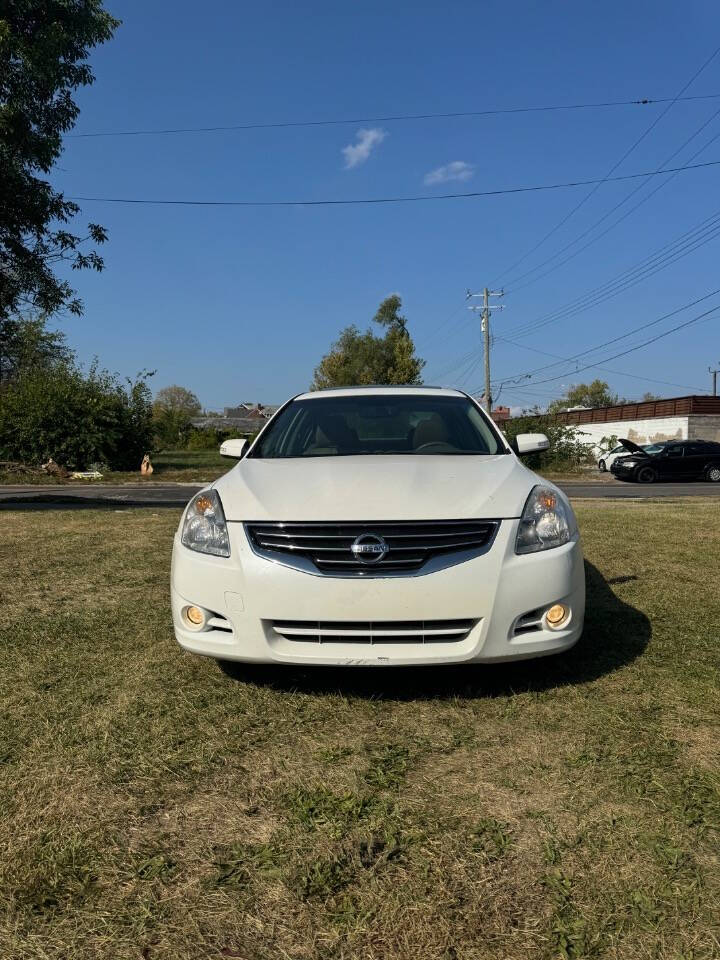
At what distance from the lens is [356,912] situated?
5.59 ft

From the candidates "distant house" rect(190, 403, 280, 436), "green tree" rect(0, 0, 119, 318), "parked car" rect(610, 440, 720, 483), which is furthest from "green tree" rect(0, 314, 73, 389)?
"distant house" rect(190, 403, 280, 436)

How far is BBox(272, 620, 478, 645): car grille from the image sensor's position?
108 inches

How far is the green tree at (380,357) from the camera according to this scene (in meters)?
51.5

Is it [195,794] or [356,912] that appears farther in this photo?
[195,794]

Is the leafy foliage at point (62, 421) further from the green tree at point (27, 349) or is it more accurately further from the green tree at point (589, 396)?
the green tree at point (589, 396)

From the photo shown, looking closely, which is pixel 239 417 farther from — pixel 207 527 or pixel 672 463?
pixel 207 527

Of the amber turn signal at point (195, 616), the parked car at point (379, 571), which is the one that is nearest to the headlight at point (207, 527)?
the parked car at point (379, 571)

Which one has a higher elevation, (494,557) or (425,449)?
(425,449)

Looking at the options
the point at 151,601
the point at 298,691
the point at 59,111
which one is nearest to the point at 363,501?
the point at 298,691

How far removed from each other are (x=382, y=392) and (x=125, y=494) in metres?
13.4

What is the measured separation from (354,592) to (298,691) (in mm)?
662

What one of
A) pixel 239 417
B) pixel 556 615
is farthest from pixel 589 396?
pixel 556 615

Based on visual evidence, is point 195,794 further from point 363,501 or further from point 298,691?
point 363,501

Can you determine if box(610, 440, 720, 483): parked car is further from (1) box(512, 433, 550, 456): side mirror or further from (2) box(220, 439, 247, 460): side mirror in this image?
(2) box(220, 439, 247, 460): side mirror
